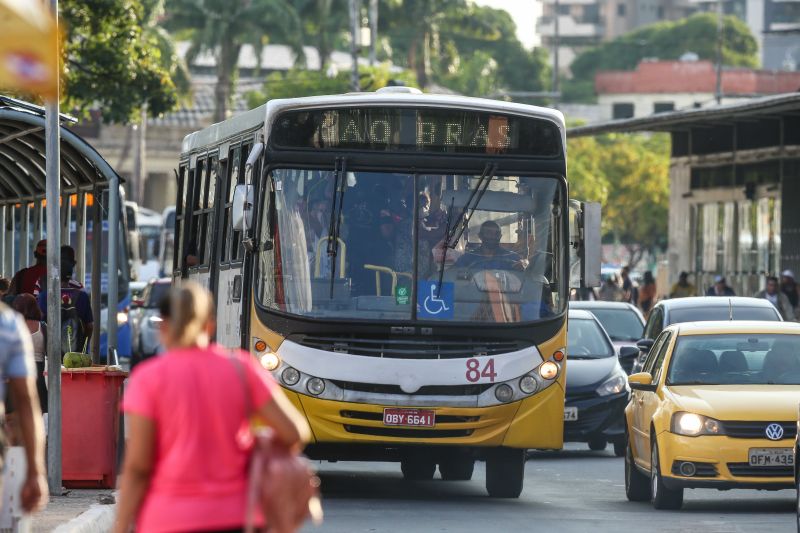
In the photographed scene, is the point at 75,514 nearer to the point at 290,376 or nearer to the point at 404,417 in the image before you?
the point at 290,376

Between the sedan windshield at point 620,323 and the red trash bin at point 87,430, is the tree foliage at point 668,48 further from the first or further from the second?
the red trash bin at point 87,430

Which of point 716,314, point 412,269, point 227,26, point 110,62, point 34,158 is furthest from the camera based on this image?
point 227,26

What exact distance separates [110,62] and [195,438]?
84.2 feet

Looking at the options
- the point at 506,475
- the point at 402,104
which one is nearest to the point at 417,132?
the point at 402,104

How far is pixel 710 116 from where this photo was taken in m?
33.2

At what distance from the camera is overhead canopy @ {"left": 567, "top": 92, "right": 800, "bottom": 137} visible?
95.8 ft

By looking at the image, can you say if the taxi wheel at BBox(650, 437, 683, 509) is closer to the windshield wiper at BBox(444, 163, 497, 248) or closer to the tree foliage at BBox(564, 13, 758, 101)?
the windshield wiper at BBox(444, 163, 497, 248)

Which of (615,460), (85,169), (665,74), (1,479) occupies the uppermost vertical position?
(665,74)

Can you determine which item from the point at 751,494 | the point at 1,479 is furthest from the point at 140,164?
the point at 1,479

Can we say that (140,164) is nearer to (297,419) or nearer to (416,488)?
(416,488)

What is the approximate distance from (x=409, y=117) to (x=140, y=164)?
168 ft

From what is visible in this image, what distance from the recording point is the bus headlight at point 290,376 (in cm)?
1477

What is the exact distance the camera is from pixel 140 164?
65938mm

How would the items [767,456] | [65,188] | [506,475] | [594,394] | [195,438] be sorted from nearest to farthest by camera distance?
[195,438] → [767,456] → [506,475] → [65,188] → [594,394]
